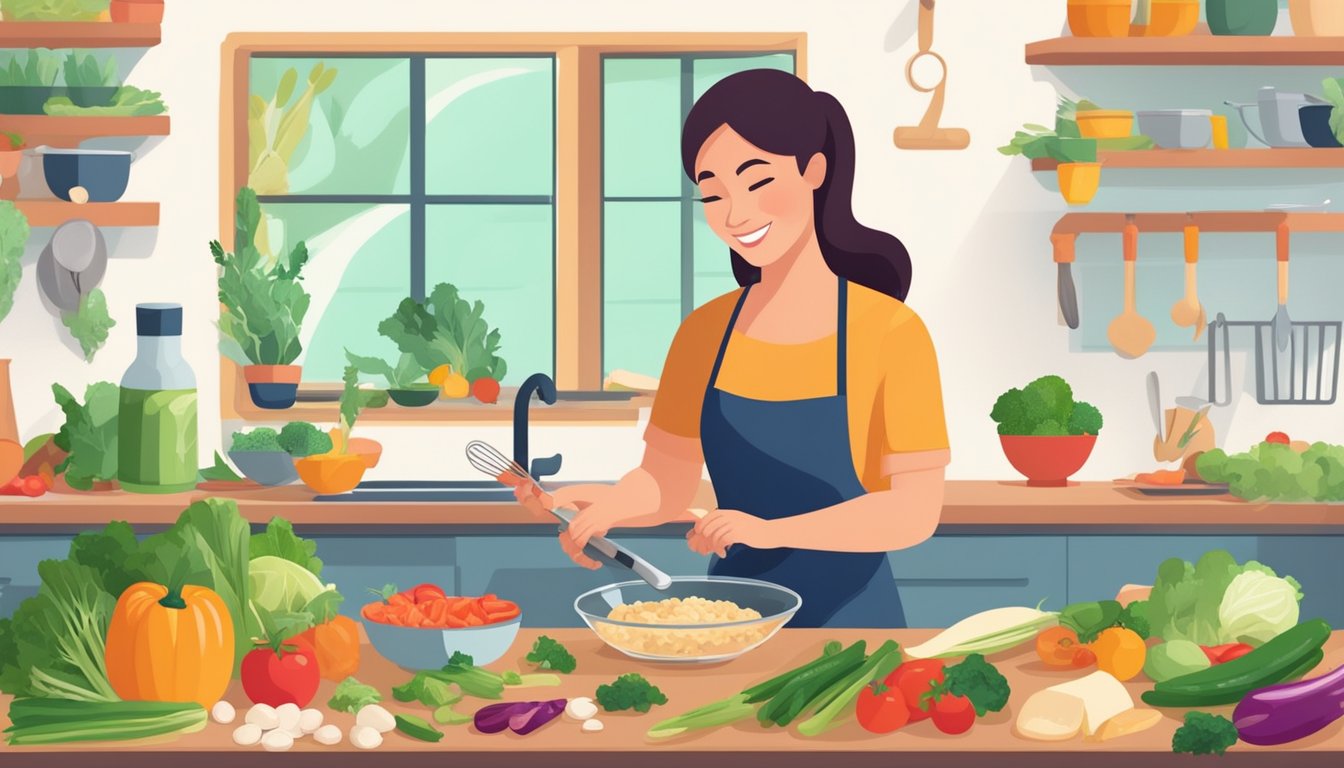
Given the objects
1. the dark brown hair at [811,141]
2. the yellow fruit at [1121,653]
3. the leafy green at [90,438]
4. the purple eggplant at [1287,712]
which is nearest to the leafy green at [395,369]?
the leafy green at [90,438]

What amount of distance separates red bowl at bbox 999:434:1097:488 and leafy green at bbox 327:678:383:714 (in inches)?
96.8

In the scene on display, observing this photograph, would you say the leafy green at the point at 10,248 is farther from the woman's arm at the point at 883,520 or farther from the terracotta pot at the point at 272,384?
the woman's arm at the point at 883,520

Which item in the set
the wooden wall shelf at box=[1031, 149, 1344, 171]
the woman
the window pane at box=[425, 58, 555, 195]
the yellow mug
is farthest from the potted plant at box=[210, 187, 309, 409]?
the yellow mug

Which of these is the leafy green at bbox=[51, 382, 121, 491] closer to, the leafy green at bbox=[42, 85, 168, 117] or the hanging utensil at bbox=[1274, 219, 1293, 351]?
the leafy green at bbox=[42, 85, 168, 117]

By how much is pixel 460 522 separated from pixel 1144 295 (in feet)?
6.51

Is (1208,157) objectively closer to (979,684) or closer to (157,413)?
(979,684)

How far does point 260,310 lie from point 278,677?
93.6 inches

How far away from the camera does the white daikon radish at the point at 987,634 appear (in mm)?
2100

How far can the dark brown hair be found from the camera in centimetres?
242

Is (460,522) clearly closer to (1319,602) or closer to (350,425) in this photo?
(350,425)

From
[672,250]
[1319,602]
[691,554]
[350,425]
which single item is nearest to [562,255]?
[672,250]

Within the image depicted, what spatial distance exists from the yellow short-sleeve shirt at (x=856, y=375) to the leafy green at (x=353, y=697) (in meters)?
0.93

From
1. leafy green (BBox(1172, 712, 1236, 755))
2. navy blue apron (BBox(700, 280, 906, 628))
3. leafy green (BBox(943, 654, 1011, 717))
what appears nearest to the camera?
leafy green (BBox(1172, 712, 1236, 755))

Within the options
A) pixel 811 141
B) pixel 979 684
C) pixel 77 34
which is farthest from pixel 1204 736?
pixel 77 34
